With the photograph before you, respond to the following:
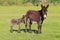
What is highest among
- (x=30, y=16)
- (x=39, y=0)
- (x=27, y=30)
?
(x=30, y=16)

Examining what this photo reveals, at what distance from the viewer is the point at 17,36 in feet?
54.0

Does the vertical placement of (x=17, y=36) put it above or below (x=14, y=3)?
above

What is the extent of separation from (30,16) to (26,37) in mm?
2039

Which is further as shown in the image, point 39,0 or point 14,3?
point 39,0

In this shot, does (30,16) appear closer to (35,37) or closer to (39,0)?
(35,37)

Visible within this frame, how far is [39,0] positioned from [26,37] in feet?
278

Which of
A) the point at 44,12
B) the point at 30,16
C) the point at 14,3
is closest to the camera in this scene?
the point at 44,12

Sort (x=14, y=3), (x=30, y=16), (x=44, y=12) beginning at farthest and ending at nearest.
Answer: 1. (x=14, y=3)
2. (x=30, y=16)
3. (x=44, y=12)

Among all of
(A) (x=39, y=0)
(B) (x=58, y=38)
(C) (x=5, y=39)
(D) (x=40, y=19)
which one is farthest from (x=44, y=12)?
(A) (x=39, y=0)

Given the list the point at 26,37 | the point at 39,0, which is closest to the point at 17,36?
the point at 26,37

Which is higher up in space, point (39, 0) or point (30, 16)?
point (30, 16)

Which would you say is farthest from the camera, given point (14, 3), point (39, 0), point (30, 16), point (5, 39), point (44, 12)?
point (39, 0)

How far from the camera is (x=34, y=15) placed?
17.6 meters

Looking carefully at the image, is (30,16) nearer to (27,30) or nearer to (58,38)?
(27,30)
